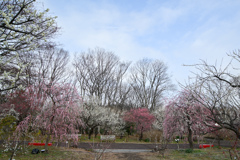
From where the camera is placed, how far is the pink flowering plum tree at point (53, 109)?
8664 millimetres

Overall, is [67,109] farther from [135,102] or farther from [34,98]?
[135,102]

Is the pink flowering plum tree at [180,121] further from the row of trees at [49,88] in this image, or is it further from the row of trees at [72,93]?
the row of trees at [49,88]

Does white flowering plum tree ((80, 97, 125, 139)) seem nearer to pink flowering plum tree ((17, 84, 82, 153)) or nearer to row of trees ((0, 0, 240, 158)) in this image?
row of trees ((0, 0, 240, 158))

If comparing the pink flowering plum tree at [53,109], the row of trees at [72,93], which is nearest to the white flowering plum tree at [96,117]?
the row of trees at [72,93]

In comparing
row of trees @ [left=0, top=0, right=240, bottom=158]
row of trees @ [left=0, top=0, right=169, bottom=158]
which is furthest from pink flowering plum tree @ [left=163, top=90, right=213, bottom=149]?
row of trees @ [left=0, top=0, right=169, bottom=158]

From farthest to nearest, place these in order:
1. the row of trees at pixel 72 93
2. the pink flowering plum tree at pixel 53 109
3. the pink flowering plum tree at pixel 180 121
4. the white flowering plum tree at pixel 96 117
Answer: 1. the white flowering plum tree at pixel 96 117
2. the pink flowering plum tree at pixel 180 121
3. the pink flowering plum tree at pixel 53 109
4. the row of trees at pixel 72 93

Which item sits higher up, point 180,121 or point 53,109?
point 53,109

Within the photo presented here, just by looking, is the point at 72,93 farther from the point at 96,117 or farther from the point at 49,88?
the point at 96,117

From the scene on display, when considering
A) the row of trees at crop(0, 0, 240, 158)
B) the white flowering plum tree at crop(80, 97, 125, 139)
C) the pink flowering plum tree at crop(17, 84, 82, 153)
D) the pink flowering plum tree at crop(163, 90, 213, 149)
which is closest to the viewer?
the row of trees at crop(0, 0, 240, 158)

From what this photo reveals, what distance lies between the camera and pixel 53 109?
8.66 m

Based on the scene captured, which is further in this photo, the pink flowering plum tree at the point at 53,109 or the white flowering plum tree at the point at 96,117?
the white flowering plum tree at the point at 96,117

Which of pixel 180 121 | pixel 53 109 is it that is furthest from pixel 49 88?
pixel 180 121

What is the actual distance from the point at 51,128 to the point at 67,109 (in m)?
1.24

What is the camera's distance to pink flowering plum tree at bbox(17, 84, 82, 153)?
866 centimetres
